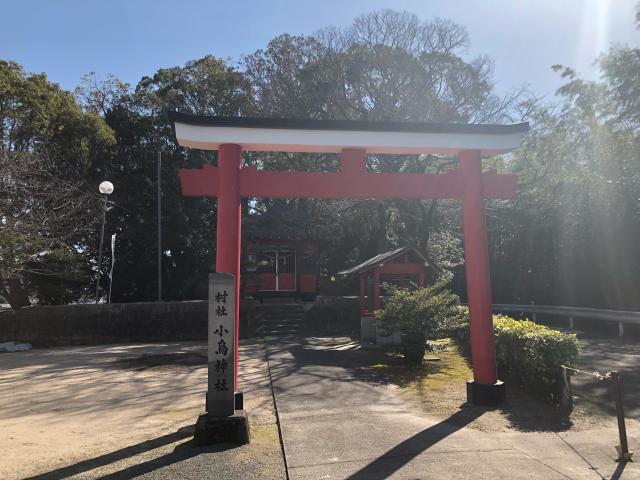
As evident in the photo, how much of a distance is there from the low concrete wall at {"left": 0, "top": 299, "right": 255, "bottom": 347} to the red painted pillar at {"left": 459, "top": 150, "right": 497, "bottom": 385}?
37.7 feet

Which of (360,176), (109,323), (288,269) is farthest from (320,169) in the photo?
(360,176)

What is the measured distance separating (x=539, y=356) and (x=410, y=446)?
2885 mm

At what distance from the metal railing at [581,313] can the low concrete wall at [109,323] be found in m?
11.3

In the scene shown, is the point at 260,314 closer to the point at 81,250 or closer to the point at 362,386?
the point at 81,250

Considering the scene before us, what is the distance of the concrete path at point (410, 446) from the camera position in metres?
4.37

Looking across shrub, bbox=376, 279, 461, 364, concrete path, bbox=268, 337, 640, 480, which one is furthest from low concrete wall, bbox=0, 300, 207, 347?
concrete path, bbox=268, 337, 640, 480

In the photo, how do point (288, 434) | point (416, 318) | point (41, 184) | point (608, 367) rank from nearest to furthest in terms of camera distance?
point (288, 434)
point (608, 367)
point (416, 318)
point (41, 184)

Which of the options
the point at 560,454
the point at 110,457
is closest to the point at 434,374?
the point at 560,454

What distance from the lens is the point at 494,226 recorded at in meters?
25.0

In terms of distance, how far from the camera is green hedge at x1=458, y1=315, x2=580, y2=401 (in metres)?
6.80

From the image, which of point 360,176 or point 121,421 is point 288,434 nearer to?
point 121,421

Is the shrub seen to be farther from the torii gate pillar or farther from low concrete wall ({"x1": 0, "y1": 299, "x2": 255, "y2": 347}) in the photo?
low concrete wall ({"x1": 0, "y1": 299, "x2": 255, "y2": 347})

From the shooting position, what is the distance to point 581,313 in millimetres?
16703

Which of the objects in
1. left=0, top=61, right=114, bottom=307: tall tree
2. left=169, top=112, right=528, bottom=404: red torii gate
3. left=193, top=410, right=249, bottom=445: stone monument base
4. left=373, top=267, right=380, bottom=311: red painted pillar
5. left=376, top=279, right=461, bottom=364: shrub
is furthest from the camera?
left=373, top=267, right=380, bottom=311: red painted pillar
